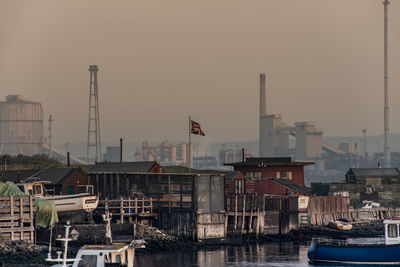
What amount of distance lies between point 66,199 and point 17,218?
6.54 metres

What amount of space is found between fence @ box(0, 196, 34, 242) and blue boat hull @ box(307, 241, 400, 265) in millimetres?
21154

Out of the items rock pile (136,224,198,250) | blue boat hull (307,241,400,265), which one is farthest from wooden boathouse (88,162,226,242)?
blue boat hull (307,241,400,265)

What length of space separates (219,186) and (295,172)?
98.7 ft

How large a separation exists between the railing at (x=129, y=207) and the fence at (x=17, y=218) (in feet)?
29.0

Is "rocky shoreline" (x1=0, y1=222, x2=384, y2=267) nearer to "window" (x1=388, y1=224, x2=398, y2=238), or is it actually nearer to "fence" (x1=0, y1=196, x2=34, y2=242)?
"fence" (x1=0, y1=196, x2=34, y2=242)

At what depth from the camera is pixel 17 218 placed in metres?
61.0

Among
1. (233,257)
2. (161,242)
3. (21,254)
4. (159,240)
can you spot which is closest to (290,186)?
(159,240)

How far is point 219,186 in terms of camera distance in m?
73.7

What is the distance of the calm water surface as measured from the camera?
6084cm

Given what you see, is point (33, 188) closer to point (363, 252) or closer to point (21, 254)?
point (21, 254)

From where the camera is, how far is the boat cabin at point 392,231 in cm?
6058

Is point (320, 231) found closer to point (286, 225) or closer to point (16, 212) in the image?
point (286, 225)

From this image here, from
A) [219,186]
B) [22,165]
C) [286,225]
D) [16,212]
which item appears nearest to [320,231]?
[286,225]

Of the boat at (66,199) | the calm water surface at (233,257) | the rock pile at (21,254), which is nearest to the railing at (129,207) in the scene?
the boat at (66,199)
